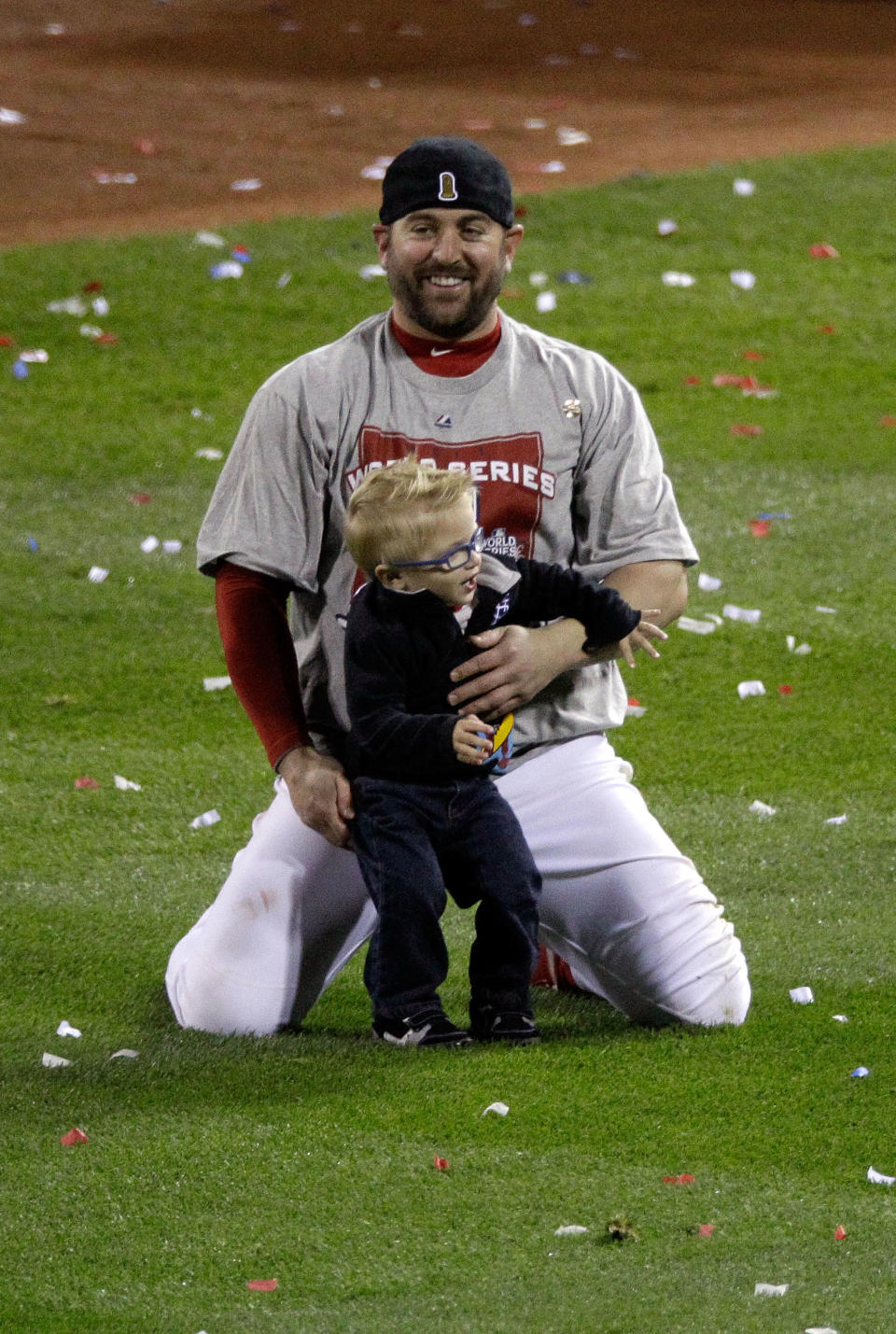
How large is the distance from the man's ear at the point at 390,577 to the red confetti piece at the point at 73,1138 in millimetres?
948

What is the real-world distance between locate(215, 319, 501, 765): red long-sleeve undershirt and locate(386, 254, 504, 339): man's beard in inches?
1.7

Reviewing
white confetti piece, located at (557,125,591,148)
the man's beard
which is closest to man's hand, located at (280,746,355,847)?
the man's beard

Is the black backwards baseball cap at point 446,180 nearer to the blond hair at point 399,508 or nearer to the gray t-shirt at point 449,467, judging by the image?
the gray t-shirt at point 449,467

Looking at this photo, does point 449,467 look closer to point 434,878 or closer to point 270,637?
point 270,637

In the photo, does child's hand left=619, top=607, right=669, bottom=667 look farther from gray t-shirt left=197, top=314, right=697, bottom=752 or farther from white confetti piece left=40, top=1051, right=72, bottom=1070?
white confetti piece left=40, top=1051, right=72, bottom=1070

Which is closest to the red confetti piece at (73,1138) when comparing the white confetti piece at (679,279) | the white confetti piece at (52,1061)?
the white confetti piece at (52,1061)

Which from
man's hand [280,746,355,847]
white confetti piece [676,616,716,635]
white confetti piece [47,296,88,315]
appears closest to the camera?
man's hand [280,746,355,847]

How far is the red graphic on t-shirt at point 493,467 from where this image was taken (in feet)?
11.6

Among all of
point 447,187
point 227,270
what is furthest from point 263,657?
point 227,270

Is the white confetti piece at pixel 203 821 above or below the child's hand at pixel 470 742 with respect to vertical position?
below

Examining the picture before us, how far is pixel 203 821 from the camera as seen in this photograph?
471 centimetres

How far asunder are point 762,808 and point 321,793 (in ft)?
5.55

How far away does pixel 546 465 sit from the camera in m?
3.60

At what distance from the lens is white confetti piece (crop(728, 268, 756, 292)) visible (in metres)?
9.26
